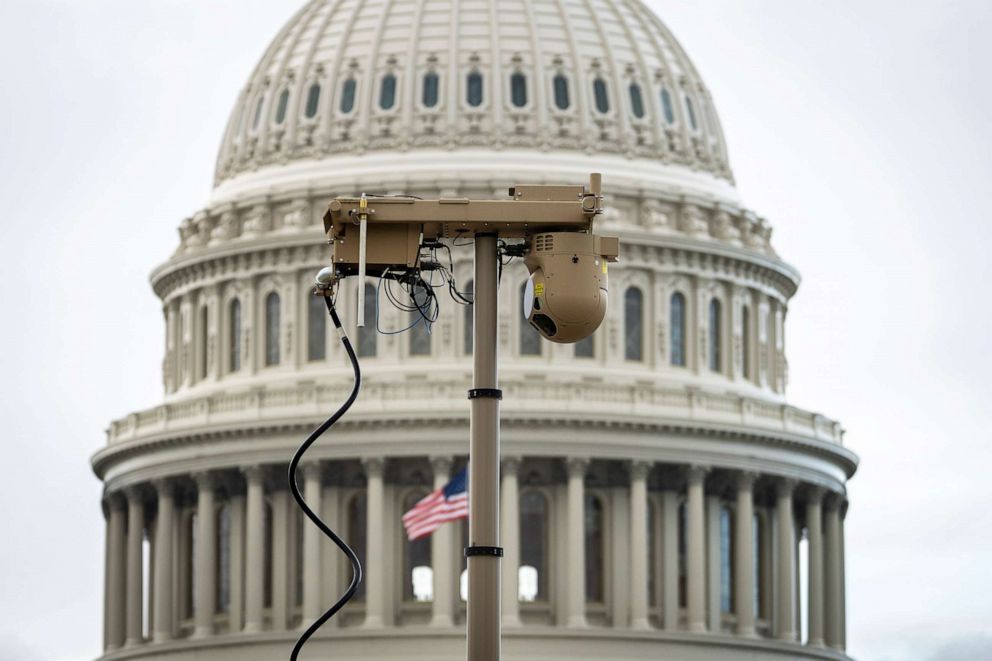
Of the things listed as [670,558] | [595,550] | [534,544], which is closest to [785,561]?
[670,558]

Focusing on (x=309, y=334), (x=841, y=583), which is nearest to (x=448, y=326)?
(x=309, y=334)

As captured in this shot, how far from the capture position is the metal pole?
22062 mm

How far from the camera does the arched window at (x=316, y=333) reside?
101438 mm

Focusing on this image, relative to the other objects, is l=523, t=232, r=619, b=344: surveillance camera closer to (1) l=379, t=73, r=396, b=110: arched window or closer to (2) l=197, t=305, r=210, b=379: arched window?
(1) l=379, t=73, r=396, b=110: arched window

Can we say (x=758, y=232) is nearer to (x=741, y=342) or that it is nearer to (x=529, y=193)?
(x=741, y=342)

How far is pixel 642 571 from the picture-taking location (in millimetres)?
97188

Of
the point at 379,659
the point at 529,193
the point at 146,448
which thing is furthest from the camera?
the point at 146,448

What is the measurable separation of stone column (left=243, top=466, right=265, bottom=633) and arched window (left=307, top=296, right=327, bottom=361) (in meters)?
5.73

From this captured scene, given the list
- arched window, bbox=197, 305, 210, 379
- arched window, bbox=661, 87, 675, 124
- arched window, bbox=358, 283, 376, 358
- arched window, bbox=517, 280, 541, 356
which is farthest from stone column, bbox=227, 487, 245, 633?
arched window, bbox=661, 87, 675, 124

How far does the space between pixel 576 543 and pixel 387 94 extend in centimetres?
1980

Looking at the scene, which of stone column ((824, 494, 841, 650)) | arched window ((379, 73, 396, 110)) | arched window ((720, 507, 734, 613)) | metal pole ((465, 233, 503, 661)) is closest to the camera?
metal pole ((465, 233, 503, 661))

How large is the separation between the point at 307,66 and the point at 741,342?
20.0m

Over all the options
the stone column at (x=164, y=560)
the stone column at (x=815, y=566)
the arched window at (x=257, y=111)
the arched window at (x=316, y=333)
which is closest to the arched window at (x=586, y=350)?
the arched window at (x=316, y=333)

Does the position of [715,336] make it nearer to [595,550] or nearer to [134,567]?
[595,550]
